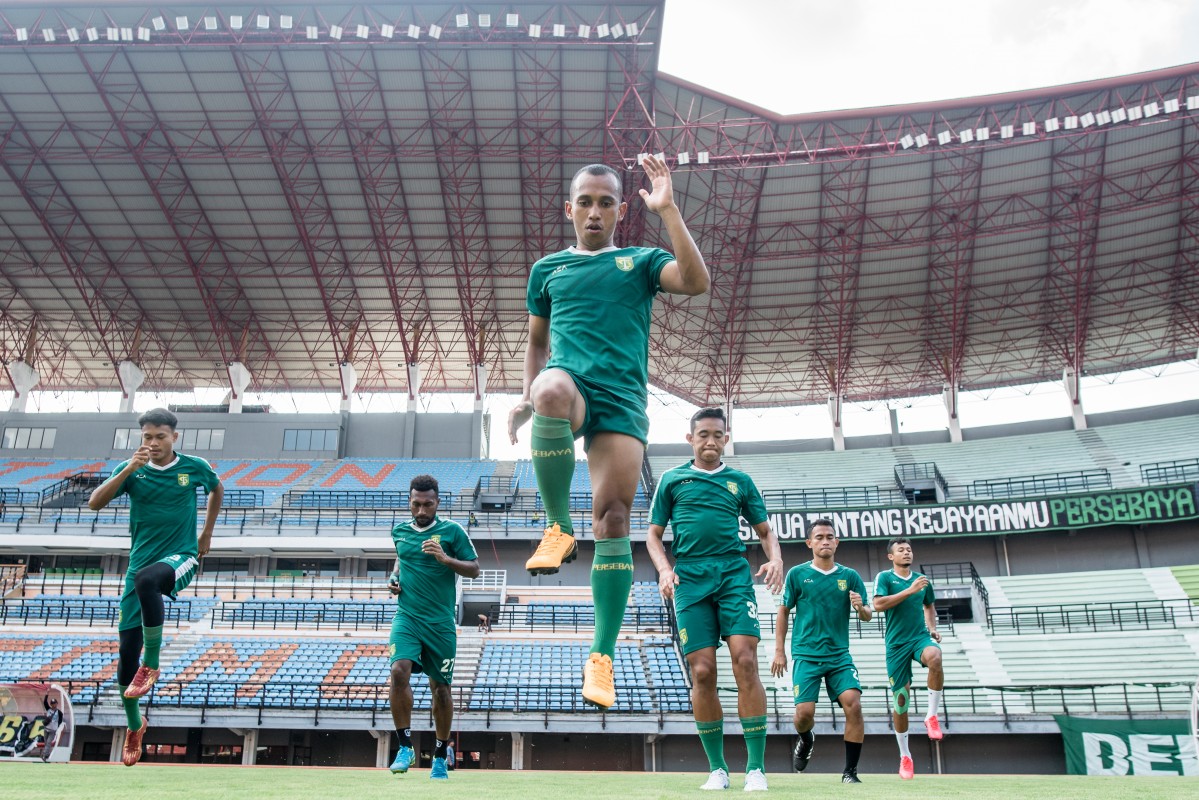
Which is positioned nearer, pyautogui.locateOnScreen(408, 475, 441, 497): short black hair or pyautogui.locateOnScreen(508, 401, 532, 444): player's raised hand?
pyautogui.locateOnScreen(508, 401, 532, 444): player's raised hand

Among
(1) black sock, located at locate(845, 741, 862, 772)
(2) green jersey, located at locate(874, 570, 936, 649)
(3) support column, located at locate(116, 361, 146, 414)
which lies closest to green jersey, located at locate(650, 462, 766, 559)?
(1) black sock, located at locate(845, 741, 862, 772)

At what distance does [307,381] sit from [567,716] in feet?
109

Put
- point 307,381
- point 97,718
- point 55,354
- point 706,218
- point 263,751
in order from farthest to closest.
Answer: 1. point 307,381
2. point 55,354
3. point 706,218
4. point 263,751
5. point 97,718

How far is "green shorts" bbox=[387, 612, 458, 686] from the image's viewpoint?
7289mm

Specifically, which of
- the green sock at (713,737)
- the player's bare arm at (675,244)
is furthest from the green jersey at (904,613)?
the player's bare arm at (675,244)

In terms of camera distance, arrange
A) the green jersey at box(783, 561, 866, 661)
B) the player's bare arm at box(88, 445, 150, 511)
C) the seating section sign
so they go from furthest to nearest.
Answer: the seating section sign
the green jersey at box(783, 561, 866, 661)
the player's bare arm at box(88, 445, 150, 511)

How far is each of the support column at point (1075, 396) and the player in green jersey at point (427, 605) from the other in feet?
128

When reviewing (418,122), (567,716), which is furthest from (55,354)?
(567,716)

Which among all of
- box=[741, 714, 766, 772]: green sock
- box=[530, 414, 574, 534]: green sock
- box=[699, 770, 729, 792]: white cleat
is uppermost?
box=[530, 414, 574, 534]: green sock

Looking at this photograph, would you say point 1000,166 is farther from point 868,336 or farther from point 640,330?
point 640,330

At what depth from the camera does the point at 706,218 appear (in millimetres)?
36156

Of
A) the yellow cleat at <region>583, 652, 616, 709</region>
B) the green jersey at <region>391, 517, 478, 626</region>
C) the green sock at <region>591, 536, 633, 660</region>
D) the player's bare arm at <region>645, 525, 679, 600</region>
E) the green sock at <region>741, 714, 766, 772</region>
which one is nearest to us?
the yellow cleat at <region>583, 652, 616, 709</region>

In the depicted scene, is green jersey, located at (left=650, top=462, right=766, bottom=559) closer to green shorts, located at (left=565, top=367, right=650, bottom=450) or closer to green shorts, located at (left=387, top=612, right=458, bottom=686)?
green shorts, located at (left=565, top=367, right=650, bottom=450)

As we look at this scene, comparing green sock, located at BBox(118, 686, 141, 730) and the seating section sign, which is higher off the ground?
green sock, located at BBox(118, 686, 141, 730)
